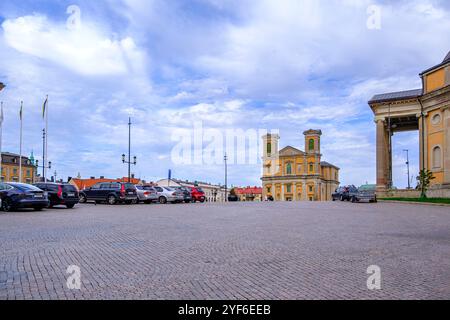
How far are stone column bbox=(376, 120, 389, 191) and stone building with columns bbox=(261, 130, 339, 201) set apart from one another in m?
48.3

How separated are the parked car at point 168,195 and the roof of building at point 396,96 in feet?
97.1

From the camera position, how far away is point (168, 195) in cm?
3678

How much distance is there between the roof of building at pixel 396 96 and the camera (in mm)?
50812

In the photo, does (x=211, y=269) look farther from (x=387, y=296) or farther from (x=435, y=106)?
(x=435, y=106)

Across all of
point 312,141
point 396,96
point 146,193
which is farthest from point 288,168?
point 146,193

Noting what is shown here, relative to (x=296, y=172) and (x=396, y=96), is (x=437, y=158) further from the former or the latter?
(x=296, y=172)

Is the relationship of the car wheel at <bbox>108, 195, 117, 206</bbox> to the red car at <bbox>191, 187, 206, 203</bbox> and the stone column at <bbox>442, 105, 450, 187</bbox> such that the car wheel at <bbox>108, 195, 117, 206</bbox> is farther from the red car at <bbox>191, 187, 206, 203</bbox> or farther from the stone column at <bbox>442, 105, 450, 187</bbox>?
the stone column at <bbox>442, 105, 450, 187</bbox>

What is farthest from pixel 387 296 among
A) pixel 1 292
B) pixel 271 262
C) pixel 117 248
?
pixel 117 248

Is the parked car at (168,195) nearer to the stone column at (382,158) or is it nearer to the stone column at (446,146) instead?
the stone column at (382,158)

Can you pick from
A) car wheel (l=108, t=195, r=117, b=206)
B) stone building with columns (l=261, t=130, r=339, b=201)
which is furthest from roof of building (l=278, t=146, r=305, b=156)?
car wheel (l=108, t=195, r=117, b=206)

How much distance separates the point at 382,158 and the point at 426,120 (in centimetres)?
726

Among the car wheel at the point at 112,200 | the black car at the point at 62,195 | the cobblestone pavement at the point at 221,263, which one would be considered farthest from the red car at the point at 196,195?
the cobblestone pavement at the point at 221,263
